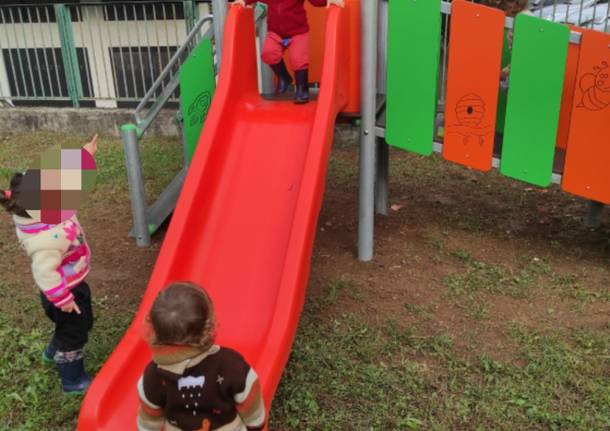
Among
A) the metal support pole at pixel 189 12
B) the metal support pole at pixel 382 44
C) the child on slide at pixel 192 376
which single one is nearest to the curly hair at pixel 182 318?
the child on slide at pixel 192 376

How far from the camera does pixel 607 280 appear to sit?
418cm

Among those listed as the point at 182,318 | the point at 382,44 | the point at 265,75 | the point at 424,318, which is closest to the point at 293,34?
the point at 382,44

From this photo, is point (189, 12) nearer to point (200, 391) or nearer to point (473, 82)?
point (473, 82)

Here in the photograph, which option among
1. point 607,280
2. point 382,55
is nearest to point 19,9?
point 382,55

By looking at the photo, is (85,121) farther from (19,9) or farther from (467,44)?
(467,44)

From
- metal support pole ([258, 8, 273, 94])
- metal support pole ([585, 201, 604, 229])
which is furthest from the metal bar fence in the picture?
metal support pole ([585, 201, 604, 229])

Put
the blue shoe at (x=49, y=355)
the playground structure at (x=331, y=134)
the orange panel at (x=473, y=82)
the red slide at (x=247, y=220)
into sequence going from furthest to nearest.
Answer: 1. the orange panel at (x=473, y=82)
2. the blue shoe at (x=49, y=355)
3. the playground structure at (x=331, y=134)
4. the red slide at (x=247, y=220)

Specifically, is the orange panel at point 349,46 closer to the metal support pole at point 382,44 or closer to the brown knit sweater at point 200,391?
the metal support pole at point 382,44

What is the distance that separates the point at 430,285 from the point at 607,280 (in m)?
1.17

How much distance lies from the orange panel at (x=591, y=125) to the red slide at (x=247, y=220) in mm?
1453

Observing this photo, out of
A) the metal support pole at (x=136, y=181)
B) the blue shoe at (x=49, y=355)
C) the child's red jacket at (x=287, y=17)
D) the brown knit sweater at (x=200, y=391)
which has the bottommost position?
the blue shoe at (x=49, y=355)

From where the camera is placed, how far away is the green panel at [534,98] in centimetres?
372

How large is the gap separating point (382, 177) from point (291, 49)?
1.47 metres

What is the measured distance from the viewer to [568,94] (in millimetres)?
4129
